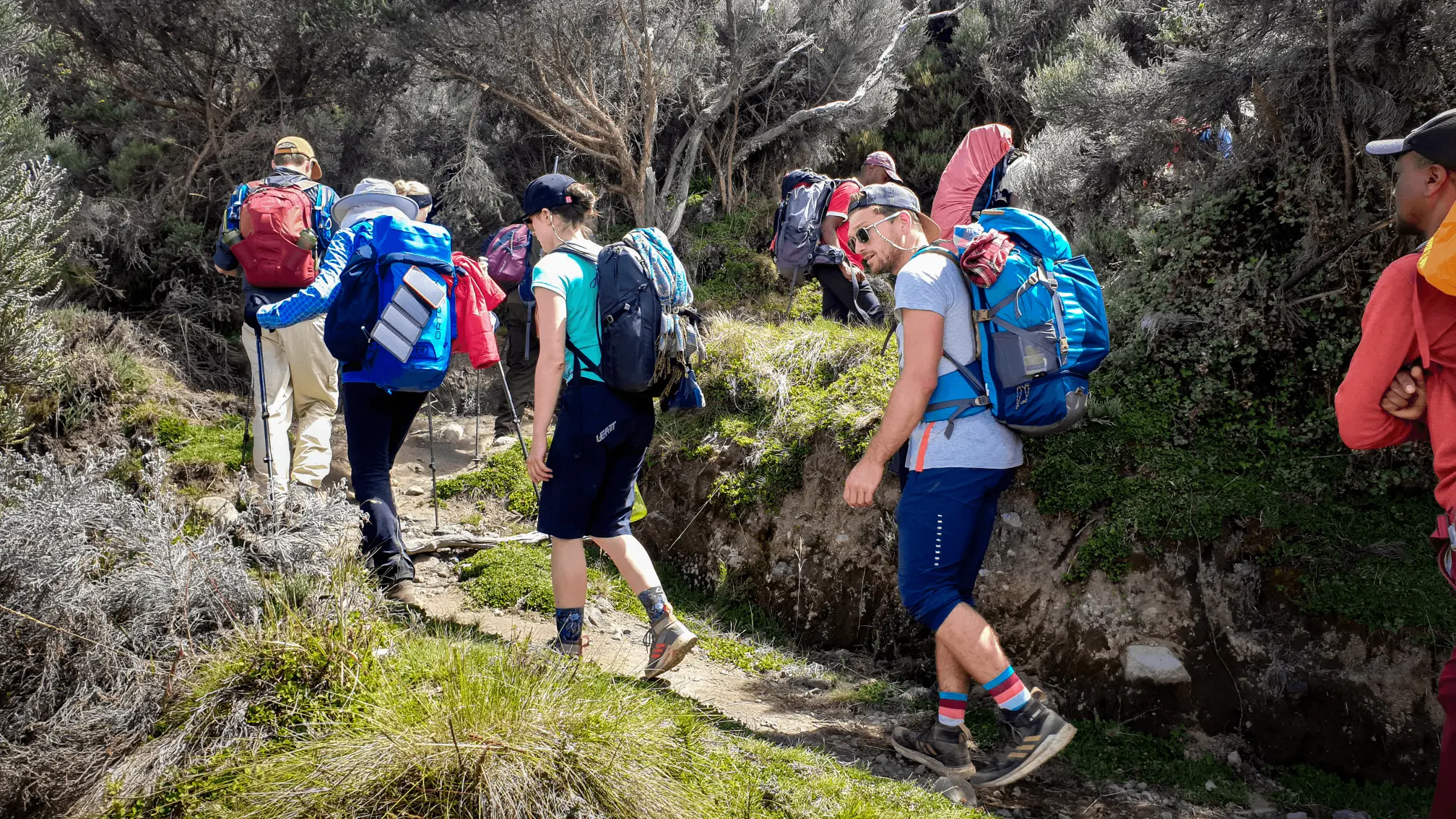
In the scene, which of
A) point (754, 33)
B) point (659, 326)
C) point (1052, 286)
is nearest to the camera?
point (1052, 286)

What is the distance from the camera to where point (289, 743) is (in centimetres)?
322

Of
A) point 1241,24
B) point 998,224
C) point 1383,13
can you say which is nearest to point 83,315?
point 998,224

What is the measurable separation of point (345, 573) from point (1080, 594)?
11.4ft

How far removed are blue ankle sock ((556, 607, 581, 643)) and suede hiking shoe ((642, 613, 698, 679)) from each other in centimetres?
34

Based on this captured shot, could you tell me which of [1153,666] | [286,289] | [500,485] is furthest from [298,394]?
[1153,666]

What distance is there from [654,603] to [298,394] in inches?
115

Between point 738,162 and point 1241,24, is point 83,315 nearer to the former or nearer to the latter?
point 738,162

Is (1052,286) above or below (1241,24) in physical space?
below

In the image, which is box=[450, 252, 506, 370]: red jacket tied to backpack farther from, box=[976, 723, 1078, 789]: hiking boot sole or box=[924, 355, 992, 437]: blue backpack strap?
box=[976, 723, 1078, 789]: hiking boot sole

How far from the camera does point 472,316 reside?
17.1ft

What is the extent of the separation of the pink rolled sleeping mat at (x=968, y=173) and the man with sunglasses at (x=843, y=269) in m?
2.48

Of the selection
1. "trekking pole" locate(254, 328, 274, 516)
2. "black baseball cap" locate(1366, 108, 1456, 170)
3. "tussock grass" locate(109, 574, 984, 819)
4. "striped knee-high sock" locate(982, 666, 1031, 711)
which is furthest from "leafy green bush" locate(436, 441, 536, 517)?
"black baseball cap" locate(1366, 108, 1456, 170)

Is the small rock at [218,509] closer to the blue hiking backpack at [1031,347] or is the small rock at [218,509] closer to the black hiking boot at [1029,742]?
the blue hiking backpack at [1031,347]

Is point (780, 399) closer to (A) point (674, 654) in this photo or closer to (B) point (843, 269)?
(B) point (843, 269)
